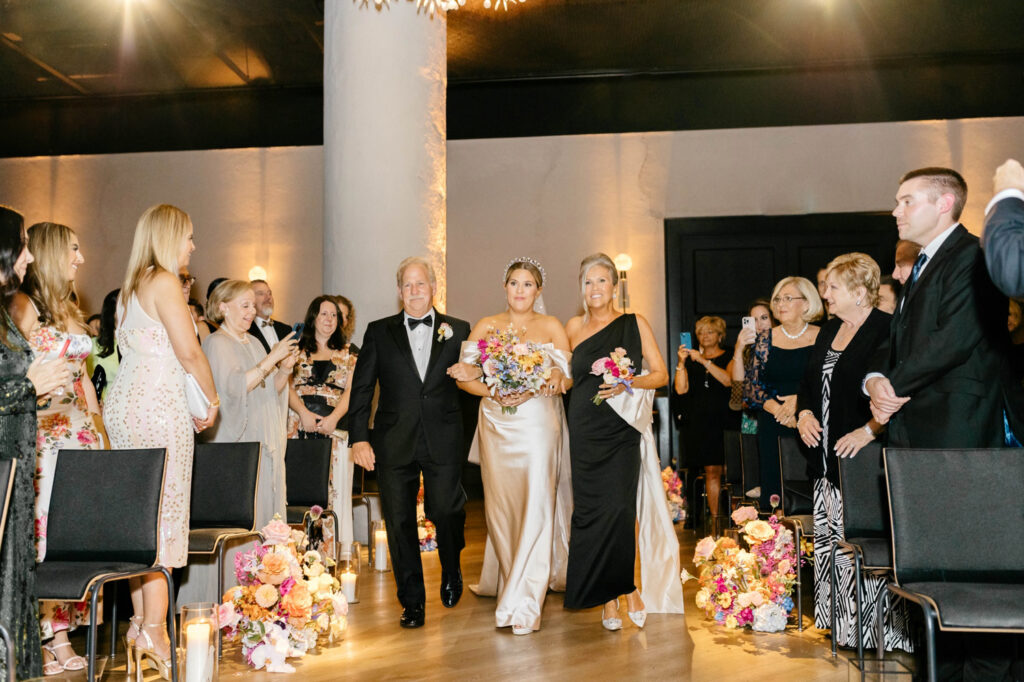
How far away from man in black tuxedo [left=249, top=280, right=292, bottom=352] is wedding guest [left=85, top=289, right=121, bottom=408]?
108cm

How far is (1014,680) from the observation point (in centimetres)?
321

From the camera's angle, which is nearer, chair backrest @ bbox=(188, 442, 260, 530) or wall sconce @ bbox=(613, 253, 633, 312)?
chair backrest @ bbox=(188, 442, 260, 530)

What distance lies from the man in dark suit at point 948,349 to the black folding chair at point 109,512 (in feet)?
8.75

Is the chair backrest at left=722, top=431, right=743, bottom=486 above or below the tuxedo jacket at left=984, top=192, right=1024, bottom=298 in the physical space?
below

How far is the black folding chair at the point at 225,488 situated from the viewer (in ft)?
14.4

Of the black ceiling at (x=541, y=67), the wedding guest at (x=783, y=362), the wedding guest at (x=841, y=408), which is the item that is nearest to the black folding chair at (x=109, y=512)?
the wedding guest at (x=841, y=408)

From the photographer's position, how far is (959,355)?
3.06m

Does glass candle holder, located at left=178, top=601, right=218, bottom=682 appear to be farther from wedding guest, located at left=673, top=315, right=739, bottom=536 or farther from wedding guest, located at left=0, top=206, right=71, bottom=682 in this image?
wedding guest, located at left=673, top=315, right=739, bottom=536

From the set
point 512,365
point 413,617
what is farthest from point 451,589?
point 512,365

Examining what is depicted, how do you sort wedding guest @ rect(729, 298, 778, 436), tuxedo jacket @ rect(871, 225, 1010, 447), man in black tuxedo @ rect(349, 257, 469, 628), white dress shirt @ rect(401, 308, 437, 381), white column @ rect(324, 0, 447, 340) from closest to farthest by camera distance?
1. tuxedo jacket @ rect(871, 225, 1010, 447)
2. man in black tuxedo @ rect(349, 257, 469, 628)
3. white dress shirt @ rect(401, 308, 437, 381)
4. wedding guest @ rect(729, 298, 778, 436)
5. white column @ rect(324, 0, 447, 340)

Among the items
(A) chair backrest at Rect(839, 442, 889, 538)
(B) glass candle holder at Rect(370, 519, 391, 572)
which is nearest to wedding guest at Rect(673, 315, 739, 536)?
(B) glass candle holder at Rect(370, 519, 391, 572)

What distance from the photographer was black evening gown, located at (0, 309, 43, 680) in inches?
106

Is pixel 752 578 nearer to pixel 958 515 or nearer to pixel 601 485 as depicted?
pixel 601 485

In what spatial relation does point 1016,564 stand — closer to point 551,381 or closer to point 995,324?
point 995,324
